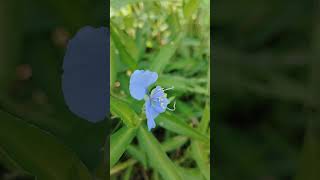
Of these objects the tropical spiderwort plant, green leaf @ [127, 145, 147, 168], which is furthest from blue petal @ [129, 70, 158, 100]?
green leaf @ [127, 145, 147, 168]

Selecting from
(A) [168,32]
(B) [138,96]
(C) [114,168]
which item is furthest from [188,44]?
(C) [114,168]

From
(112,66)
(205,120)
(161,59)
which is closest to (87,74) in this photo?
(112,66)

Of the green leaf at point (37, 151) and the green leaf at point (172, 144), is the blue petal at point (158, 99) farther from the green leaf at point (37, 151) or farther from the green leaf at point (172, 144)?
the green leaf at point (37, 151)

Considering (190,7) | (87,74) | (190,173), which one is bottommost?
(190,173)

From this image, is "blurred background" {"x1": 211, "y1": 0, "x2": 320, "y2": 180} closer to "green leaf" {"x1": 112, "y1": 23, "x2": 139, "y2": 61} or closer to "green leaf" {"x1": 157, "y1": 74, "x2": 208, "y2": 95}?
"green leaf" {"x1": 157, "y1": 74, "x2": 208, "y2": 95}

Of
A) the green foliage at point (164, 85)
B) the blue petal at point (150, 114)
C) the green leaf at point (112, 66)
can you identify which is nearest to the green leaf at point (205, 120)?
the green foliage at point (164, 85)

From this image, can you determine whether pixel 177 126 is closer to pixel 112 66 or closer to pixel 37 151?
pixel 112 66
